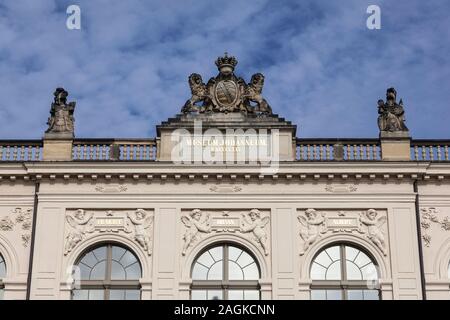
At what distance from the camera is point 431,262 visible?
27.8 meters

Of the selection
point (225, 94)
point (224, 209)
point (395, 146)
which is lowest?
point (224, 209)

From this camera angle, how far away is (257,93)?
29688 millimetres

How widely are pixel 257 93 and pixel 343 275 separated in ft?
20.4

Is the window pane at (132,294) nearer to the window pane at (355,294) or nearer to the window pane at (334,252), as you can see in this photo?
the window pane at (334,252)

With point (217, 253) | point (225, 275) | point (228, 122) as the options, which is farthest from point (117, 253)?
point (228, 122)

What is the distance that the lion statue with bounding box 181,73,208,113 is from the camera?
97.0 ft

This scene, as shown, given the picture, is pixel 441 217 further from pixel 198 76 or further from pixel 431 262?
pixel 198 76

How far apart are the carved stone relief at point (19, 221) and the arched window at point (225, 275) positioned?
5065 mm

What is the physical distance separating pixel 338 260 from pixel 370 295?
4.46 feet

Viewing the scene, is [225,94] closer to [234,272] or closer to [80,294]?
[234,272]

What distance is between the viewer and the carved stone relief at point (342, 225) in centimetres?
2791

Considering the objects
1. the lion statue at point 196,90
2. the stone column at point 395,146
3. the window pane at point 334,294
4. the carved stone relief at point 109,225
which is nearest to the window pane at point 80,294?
the carved stone relief at point 109,225
